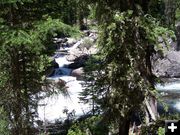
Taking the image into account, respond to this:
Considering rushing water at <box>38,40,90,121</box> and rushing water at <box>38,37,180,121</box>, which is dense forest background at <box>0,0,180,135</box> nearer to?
rushing water at <box>38,40,90,121</box>

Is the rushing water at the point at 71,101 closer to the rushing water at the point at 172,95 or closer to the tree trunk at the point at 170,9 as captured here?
the rushing water at the point at 172,95

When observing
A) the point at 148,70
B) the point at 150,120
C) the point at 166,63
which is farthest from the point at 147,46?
the point at 166,63

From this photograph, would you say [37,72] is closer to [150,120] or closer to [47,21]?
[47,21]

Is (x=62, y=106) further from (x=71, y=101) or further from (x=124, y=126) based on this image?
(x=124, y=126)

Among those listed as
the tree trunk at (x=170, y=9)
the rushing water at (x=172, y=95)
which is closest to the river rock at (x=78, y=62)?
the rushing water at (x=172, y=95)

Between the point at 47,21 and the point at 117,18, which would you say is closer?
the point at 47,21

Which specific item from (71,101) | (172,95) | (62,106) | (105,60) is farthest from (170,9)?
(105,60)

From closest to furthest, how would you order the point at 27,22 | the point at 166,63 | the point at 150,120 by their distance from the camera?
the point at 27,22 < the point at 150,120 < the point at 166,63

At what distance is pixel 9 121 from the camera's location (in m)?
12.5

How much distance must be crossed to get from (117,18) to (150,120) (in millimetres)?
4886

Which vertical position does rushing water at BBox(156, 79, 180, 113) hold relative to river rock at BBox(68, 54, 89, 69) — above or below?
below

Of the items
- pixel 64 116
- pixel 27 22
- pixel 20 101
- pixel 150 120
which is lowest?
pixel 64 116

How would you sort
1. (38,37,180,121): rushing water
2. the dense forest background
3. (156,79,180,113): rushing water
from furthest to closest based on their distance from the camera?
(156,79,180,113): rushing water → (38,37,180,121): rushing water → the dense forest background

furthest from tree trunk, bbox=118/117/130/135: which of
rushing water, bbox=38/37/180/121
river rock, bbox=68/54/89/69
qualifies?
river rock, bbox=68/54/89/69
